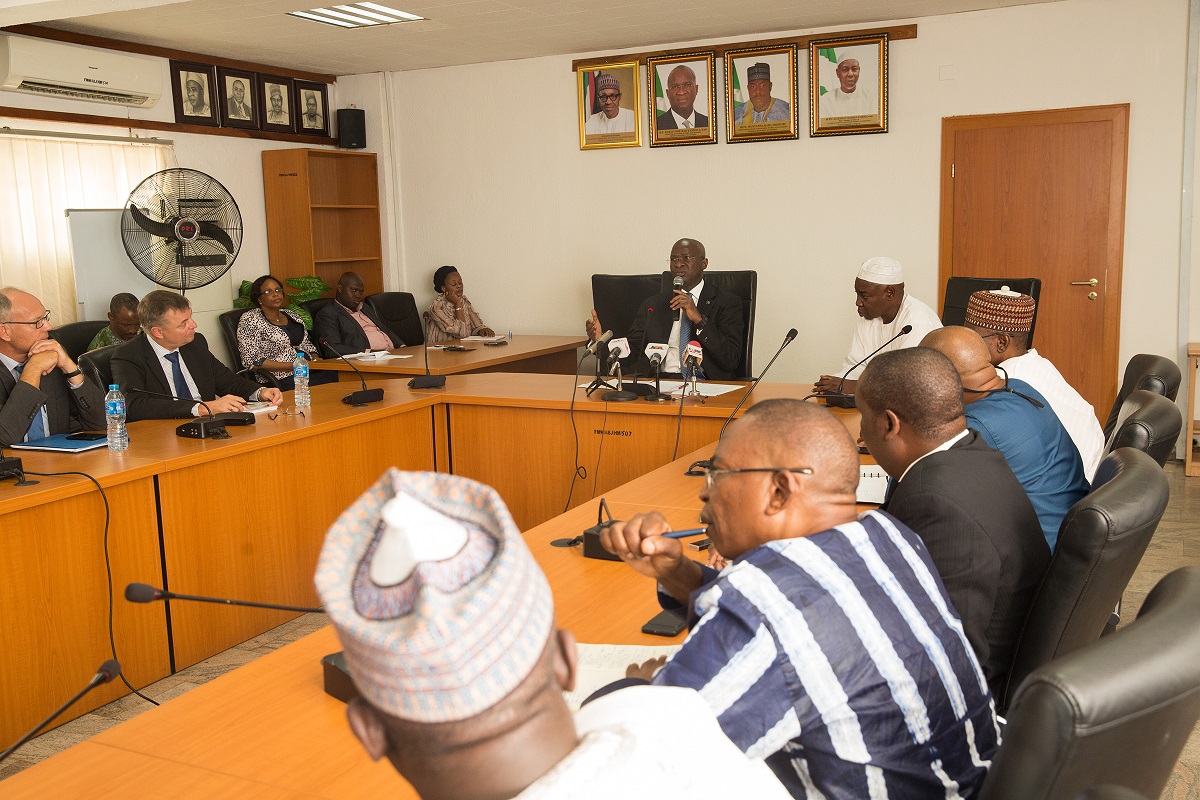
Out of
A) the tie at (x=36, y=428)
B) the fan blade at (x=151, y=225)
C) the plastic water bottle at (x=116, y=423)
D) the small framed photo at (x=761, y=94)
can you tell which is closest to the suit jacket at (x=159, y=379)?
the tie at (x=36, y=428)

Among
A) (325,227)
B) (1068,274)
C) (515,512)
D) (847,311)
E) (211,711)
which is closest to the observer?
(211,711)

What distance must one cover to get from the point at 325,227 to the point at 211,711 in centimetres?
653

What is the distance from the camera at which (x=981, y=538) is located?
1.56m

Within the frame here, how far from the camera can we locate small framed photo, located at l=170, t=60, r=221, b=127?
21.7ft

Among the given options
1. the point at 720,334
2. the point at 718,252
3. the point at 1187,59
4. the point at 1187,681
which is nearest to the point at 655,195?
the point at 718,252

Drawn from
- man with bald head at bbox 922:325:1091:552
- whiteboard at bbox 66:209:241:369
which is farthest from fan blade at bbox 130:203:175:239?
man with bald head at bbox 922:325:1091:552

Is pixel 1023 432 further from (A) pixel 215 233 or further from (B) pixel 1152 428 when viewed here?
(A) pixel 215 233

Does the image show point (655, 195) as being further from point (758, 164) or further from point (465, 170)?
point (465, 170)

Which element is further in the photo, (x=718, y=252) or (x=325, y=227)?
(x=325, y=227)

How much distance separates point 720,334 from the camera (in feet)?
16.2

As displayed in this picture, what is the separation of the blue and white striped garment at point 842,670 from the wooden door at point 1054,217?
519cm

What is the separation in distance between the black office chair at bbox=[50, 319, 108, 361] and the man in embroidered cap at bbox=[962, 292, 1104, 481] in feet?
15.2

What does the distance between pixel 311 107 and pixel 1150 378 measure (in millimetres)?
6424

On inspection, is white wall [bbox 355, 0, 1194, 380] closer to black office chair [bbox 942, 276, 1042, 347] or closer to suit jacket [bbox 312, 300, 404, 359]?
suit jacket [bbox 312, 300, 404, 359]
